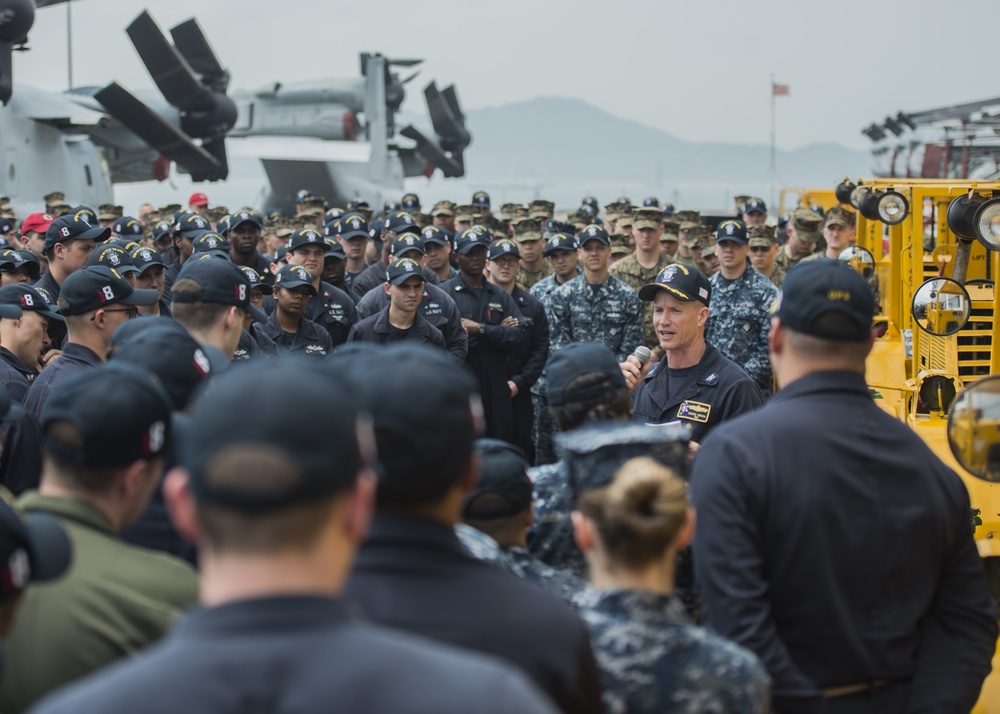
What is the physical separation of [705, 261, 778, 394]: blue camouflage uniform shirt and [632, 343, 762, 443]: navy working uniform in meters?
2.85

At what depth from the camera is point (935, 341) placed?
656 cm

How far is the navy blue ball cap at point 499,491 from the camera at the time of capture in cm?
306

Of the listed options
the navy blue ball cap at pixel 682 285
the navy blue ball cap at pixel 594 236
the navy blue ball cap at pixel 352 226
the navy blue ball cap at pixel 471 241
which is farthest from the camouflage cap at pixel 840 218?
the navy blue ball cap at pixel 682 285

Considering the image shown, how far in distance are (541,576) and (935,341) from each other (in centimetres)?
431

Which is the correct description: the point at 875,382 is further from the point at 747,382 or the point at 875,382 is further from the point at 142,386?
the point at 142,386

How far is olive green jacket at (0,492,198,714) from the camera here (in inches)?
88.6

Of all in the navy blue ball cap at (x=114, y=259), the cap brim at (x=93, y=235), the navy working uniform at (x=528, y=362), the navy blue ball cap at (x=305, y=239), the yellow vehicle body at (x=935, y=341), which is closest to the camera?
the yellow vehicle body at (x=935, y=341)

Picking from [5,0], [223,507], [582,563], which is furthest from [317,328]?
[5,0]

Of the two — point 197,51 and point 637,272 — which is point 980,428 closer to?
point 637,272

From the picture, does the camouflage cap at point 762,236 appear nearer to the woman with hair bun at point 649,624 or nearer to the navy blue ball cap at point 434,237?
the navy blue ball cap at point 434,237

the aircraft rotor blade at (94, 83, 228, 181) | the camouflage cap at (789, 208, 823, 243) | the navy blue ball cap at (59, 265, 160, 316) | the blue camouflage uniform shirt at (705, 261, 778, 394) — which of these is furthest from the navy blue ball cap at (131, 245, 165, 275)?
the aircraft rotor blade at (94, 83, 228, 181)

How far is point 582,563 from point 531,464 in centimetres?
558

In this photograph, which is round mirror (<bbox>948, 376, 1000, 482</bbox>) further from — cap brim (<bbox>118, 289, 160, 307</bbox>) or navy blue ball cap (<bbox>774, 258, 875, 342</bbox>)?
cap brim (<bbox>118, 289, 160, 307</bbox>)

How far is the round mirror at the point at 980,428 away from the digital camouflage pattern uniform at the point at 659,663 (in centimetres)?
139
